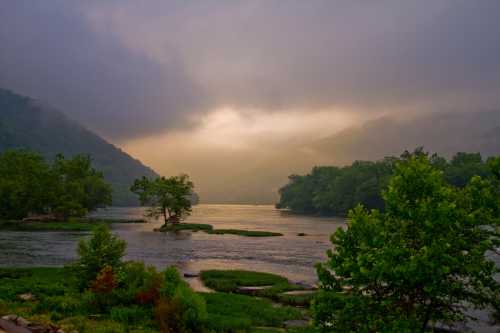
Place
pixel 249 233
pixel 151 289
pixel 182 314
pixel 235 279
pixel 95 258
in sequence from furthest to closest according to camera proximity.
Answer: pixel 249 233, pixel 235 279, pixel 95 258, pixel 151 289, pixel 182 314

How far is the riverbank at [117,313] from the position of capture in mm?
25984

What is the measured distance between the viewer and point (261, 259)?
71.0 m

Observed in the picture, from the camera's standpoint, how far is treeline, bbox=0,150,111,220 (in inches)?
5394

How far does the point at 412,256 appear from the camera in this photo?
18812mm

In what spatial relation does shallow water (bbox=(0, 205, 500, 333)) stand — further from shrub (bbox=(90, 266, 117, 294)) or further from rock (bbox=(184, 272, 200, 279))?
shrub (bbox=(90, 266, 117, 294))

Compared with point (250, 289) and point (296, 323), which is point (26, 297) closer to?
point (296, 323)

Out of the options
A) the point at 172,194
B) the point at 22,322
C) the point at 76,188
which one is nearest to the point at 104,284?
the point at 22,322

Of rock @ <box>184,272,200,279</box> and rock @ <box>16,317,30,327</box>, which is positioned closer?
rock @ <box>16,317,30,327</box>

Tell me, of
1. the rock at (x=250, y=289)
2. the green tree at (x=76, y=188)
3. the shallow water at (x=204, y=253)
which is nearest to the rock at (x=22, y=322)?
the shallow water at (x=204, y=253)

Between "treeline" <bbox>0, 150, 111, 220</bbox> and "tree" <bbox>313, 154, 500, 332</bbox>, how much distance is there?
135 meters

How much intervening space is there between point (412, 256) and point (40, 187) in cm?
14348

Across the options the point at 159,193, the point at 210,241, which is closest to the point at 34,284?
the point at 210,241

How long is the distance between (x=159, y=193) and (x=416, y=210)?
126m

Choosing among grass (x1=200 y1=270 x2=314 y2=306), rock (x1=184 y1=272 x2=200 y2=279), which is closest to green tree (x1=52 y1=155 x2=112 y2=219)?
rock (x1=184 y1=272 x2=200 y2=279)
